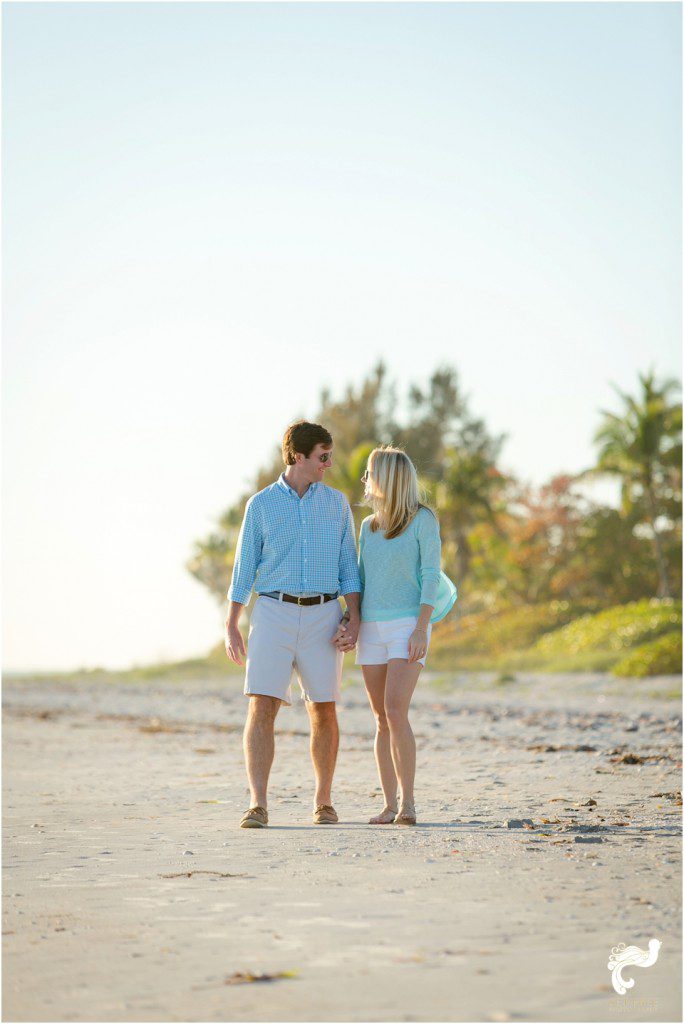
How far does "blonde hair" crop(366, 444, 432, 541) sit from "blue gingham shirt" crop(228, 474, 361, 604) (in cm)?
33

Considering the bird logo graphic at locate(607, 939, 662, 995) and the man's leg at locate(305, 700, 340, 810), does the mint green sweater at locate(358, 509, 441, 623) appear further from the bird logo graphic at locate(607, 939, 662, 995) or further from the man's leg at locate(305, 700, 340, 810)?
the bird logo graphic at locate(607, 939, 662, 995)

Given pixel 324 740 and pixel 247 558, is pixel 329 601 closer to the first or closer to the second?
pixel 247 558

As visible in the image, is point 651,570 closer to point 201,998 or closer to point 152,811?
point 152,811

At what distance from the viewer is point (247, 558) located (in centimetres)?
705

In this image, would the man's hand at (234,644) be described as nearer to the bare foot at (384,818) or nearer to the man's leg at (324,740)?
the man's leg at (324,740)

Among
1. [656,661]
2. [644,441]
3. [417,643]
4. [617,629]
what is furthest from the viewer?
[644,441]

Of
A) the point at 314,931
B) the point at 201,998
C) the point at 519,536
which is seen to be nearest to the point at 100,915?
the point at 314,931

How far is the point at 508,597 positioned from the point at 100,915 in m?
43.4

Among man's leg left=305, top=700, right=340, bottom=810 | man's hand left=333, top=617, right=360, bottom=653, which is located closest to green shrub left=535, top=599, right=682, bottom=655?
man's leg left=305, top=700, right=340, bottom=810

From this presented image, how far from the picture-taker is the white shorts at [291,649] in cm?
699

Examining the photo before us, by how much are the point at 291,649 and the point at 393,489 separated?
1079 mm

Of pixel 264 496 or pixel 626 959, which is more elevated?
pixel 264 496

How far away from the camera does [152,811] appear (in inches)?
318

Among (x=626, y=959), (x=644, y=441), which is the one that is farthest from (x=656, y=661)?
(x=626, y=959)
